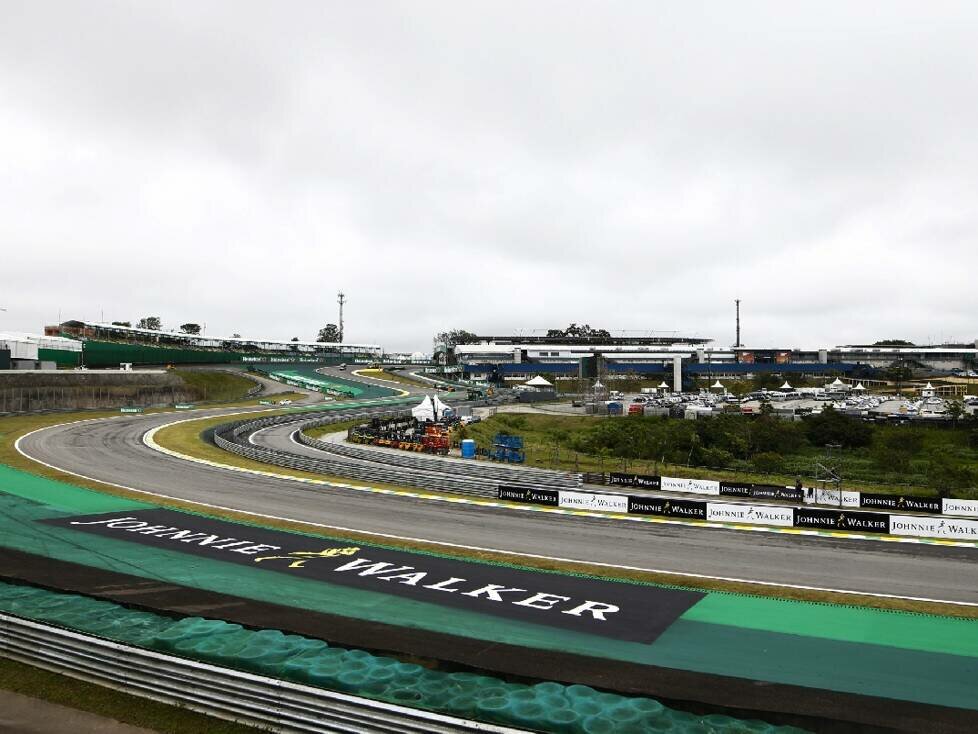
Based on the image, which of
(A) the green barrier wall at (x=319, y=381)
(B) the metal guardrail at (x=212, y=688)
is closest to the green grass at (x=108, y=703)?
(B) the metal guardrail at (x=212, y=688)

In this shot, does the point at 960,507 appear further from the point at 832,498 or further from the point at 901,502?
the point at 832,498

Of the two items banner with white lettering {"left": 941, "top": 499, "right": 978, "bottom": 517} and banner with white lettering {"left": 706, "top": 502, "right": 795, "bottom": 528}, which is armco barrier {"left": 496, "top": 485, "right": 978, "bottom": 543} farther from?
banner with white lettering {"left": 941, "top": 499, "right": 978, "bottom": 517}

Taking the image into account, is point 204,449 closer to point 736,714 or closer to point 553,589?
point 553,589

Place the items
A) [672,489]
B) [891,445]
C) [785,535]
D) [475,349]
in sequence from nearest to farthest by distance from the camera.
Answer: [785,535] → [672,489] → [891,445] → [475,349]

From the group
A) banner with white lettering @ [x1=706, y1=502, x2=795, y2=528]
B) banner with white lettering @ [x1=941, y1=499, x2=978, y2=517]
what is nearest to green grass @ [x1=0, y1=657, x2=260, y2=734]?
banner with white lettering @ [x1=706, y1=502, x2=795, y2=528]


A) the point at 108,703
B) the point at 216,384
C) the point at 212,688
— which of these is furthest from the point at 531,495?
the point at 216,384

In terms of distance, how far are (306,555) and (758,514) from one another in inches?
731

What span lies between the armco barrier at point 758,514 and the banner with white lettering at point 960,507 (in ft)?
14.0

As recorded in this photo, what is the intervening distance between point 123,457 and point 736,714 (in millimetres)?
38685

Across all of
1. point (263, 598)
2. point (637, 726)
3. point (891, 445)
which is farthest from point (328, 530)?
point (891, 445)

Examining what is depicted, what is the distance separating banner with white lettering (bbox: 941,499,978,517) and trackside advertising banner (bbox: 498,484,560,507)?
17.4m

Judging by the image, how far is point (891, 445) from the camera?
184 feet

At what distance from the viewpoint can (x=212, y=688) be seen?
10.0 meters

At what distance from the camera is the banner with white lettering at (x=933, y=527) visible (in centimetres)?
2509
